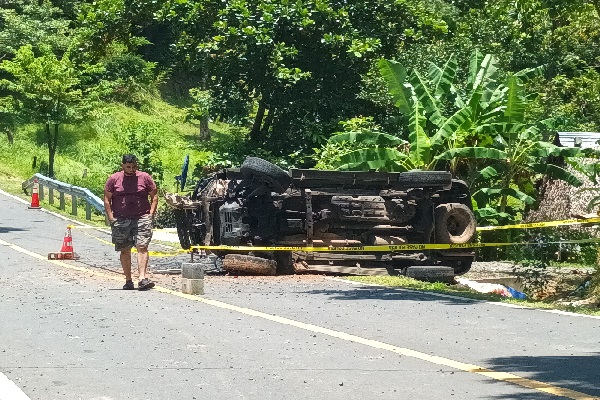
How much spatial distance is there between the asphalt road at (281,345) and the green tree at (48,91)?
20.0 meters

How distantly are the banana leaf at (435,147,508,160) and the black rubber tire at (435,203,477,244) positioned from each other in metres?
3.16

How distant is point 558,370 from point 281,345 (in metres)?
2.53

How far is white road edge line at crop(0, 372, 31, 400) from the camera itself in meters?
7.33

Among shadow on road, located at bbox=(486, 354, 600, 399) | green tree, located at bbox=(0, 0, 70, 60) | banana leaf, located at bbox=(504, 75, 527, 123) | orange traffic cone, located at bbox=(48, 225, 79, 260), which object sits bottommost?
orange traffic cone, located at bbox=(48, 225, 79, 260)

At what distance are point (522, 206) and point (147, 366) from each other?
2300cm

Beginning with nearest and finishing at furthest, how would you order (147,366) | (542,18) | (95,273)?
1. (147,366)
2. (95,273)
3. (542,18)

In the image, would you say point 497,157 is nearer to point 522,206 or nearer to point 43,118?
point 522,206

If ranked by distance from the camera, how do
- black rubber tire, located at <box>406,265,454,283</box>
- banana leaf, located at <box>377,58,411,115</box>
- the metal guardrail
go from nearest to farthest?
black rubber tire, located at <box>406,265,454,283</box> < banana leaf, located at <box>377,58,411,115</box> < the metal guardrail

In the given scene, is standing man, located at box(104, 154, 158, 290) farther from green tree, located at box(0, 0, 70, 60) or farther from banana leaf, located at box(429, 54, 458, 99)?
green tree, located at box(0, 0, 70, 60)

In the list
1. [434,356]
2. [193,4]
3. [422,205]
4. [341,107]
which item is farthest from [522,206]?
[434,356]

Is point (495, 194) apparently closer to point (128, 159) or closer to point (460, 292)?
point (460, 292)

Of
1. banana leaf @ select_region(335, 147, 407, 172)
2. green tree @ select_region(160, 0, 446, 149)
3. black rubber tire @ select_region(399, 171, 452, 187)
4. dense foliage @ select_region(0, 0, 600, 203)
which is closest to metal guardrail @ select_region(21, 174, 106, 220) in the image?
dense foliage @ select_region(0, 0, 600, 203)

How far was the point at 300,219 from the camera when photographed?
57.7ft

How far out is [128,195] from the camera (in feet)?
49.2
